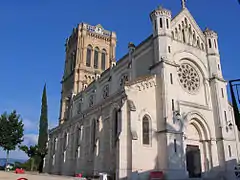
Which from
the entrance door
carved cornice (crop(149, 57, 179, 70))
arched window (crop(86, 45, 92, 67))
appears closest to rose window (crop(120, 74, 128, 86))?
carved cornice (crop(149, 57, 179, 70))

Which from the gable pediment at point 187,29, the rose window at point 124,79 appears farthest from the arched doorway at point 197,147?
the rose window at point 124,79

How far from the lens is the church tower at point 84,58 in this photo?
51619mm

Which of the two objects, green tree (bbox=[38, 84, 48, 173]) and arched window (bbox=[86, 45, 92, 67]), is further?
arched window (bbox=[86, 45, 92, 67])

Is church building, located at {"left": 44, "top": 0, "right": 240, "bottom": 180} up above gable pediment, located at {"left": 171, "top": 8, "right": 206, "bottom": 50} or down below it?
below

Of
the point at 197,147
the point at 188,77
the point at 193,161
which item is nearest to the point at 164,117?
the point at 197,147

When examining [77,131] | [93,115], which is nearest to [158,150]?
[93,115]

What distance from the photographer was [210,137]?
2725cm

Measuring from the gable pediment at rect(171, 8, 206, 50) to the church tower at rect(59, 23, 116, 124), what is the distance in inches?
915

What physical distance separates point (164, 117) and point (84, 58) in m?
33.8

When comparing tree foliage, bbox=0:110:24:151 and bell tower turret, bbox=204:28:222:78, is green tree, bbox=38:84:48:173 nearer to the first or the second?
tree foliage, bbox=0:110:24:151

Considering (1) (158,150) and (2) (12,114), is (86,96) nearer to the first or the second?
(2) (12,114)

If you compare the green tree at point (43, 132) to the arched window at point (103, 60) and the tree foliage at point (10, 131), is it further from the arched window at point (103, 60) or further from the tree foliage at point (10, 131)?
the arched window at point (103, 60)

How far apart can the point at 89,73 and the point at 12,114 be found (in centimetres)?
1988

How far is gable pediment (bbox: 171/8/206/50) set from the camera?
1169 inches
